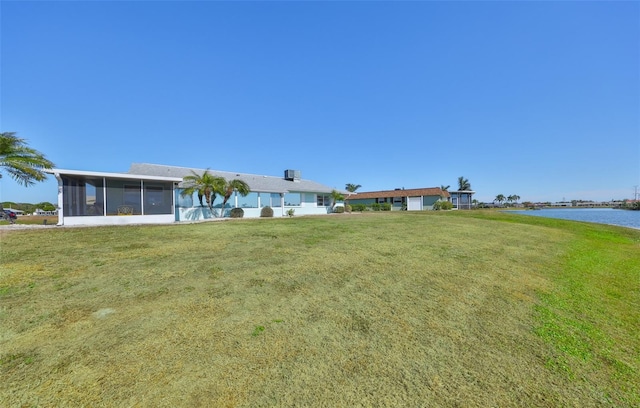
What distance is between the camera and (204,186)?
18375 millimetres

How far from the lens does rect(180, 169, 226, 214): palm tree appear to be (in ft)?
60.2

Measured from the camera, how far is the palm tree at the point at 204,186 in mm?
18344

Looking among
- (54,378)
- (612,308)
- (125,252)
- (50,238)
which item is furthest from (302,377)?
(50,238)

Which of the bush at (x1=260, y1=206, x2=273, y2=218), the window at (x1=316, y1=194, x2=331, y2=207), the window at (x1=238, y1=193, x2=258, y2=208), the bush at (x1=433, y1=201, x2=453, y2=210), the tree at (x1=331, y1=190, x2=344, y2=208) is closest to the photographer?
the window at (x1=238, y1=193, x2=258, y2=208)

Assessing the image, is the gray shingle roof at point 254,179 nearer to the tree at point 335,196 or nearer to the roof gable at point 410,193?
the tree at point 335,196

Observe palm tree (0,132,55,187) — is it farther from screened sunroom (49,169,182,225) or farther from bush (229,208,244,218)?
bush (229,208,244,218)

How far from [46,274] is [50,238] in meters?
5.35

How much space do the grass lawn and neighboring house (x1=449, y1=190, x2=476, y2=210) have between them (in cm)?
4116

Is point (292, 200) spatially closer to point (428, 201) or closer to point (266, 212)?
point (266, 212)

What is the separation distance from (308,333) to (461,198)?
49471 millimetres

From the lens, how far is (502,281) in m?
5.54

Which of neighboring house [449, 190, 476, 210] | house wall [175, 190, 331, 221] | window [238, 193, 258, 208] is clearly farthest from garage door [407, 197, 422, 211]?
window [238, 193, 258, 208]

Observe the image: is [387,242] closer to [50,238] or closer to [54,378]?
[54,378]

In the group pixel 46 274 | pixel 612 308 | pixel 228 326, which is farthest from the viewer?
pixel 46 274
